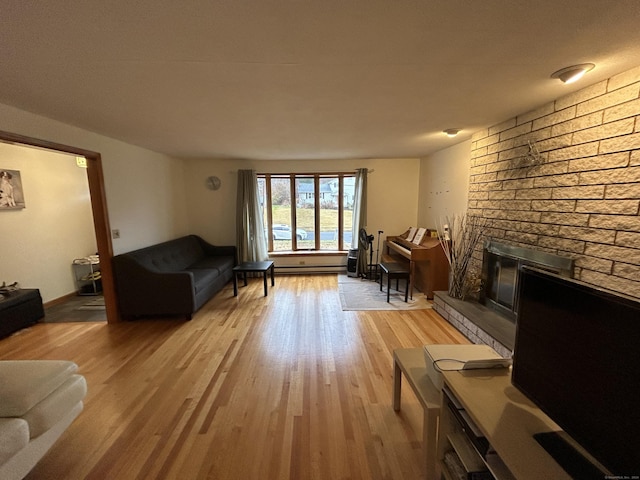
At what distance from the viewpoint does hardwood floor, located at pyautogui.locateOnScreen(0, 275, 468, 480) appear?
1490mm

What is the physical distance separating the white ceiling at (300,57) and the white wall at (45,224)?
2006 mm

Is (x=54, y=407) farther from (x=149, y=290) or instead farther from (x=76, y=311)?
(x=76, y=311)

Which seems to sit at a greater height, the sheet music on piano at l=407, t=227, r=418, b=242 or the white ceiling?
the white ceiling

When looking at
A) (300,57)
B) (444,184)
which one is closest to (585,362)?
(300,57)

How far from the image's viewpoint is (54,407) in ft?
4.54

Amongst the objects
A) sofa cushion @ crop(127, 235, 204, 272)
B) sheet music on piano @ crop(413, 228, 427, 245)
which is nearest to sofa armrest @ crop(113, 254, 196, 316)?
sofa cushion @ crop(127, 235, 204, 272)

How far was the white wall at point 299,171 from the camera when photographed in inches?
205

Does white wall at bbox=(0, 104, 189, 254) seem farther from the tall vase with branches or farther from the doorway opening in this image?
the tall vase with branches

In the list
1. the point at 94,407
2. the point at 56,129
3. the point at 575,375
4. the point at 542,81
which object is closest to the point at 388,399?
the point at 575,375

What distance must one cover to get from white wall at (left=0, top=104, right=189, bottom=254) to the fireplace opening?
448 cm

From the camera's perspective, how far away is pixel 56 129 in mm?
2594

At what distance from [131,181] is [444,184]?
182 inches

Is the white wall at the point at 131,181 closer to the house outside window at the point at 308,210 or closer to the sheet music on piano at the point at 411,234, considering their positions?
the house outside window at the point at 308,210

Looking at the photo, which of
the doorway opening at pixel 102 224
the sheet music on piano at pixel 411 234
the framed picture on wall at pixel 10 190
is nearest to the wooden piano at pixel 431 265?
the sheet music on piano at pixel 411 234
